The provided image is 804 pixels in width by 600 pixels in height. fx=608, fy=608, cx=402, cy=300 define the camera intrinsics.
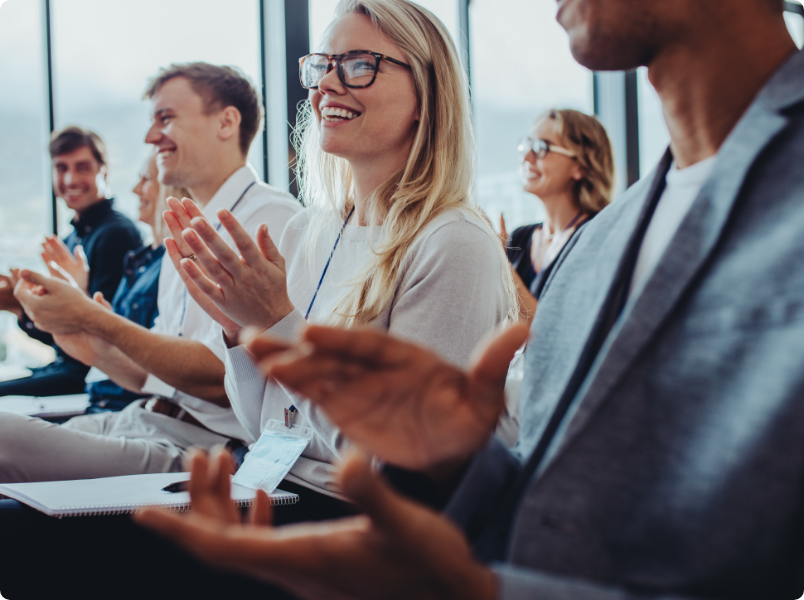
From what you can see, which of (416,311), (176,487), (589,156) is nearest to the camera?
(416,311)

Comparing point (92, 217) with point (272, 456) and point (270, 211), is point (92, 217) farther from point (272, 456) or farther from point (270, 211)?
point (272, 456)

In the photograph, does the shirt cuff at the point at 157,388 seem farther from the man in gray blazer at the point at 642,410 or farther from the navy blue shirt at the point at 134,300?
the man in gray blazer at the point at 642,410

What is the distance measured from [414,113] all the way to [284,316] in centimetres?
63

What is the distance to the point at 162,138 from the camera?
89.0 inches

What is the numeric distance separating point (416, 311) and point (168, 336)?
0.96 meters

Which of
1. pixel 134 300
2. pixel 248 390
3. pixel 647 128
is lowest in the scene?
pixel 248 390

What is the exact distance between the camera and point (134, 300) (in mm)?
2414

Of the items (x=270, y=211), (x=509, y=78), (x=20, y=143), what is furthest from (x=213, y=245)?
(x=509, y=78)

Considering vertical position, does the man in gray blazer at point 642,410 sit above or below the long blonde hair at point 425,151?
below

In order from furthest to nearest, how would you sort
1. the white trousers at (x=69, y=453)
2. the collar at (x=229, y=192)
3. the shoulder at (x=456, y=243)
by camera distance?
1. the collar at (x=229, y=192)
2. the white trousers at (x=69, y=453)
3. the shoulder at (x=456, y=243)

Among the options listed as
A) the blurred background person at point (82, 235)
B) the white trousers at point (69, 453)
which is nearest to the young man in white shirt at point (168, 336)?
the white trousers at point (69, 453)

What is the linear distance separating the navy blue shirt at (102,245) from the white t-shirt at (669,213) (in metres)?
2.59

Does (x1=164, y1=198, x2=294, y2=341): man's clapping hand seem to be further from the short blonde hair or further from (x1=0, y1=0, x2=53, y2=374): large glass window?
(x1=0, y1=0, x2=53, y2=374): large glass window

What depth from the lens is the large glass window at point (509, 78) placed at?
4.12 m
